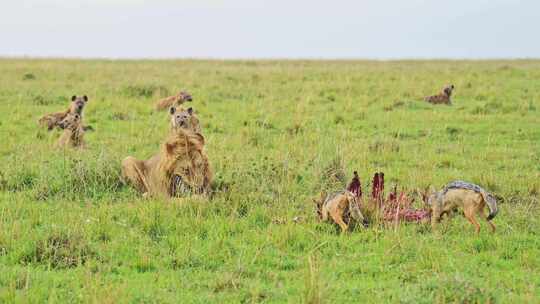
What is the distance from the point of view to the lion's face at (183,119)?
8.32 meters

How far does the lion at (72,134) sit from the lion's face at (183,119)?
2.99 meters

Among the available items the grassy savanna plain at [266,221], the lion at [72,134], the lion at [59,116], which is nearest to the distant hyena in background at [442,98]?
the grassy savanna plain at [266,221]

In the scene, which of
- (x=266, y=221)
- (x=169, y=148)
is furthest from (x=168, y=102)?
(x=266, y=221)

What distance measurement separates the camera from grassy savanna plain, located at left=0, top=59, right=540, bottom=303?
5.11 meters

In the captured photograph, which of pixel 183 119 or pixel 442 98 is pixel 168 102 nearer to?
pixel 442 98

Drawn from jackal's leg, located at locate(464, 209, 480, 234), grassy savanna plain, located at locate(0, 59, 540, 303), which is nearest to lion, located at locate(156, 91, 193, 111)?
grassy savanna plain, located at locate(0, 59, 540, 303)

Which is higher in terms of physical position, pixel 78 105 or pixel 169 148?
pixel 169 148

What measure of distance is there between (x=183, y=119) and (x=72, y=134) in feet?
11.9

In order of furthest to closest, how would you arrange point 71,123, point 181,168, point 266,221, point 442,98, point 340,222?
point 442,98, point 71,123, point 181,168, point 266,221, point 340,222

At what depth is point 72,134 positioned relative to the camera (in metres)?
11.5

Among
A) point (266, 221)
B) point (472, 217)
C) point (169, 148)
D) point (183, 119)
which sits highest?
point (183, 119)

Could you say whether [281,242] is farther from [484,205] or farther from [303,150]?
[303,150]

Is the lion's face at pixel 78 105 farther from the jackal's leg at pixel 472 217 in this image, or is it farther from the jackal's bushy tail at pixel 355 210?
the jackal's leg at pixel 472 217

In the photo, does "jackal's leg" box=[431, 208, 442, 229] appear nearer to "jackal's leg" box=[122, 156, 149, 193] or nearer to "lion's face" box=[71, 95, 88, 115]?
"jackal's leg" box=[122, 156, 149, 193]
